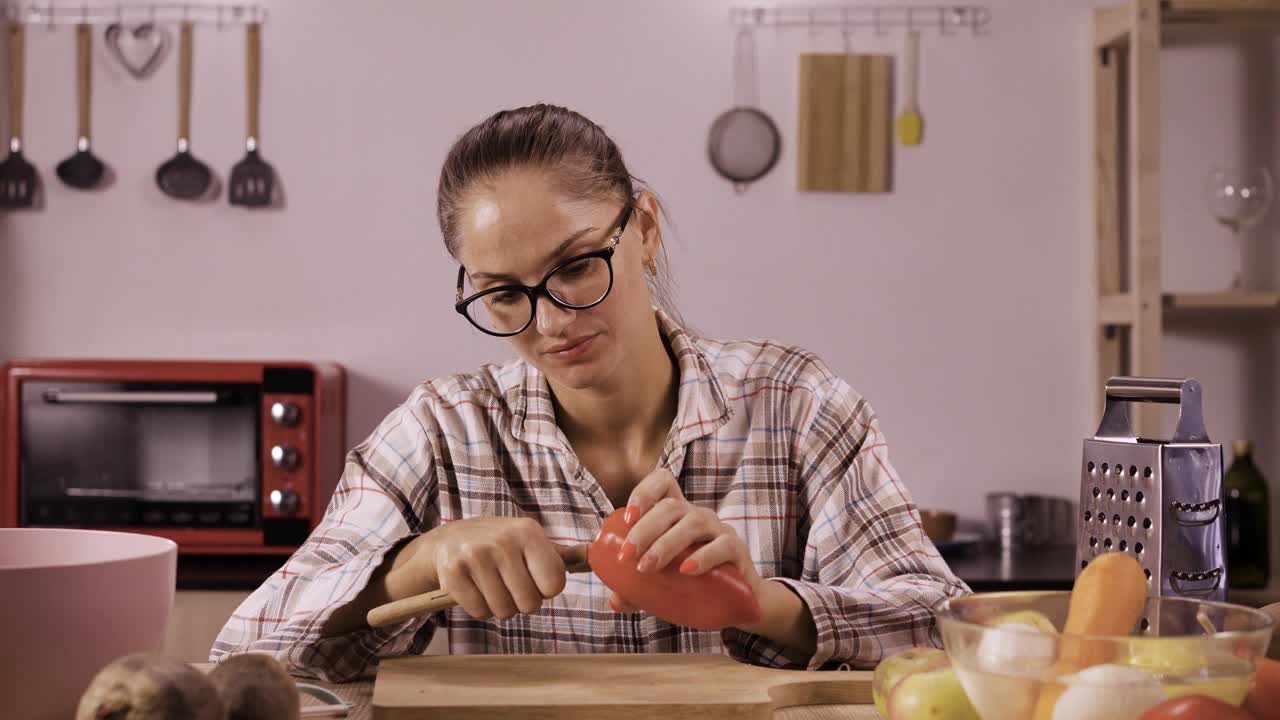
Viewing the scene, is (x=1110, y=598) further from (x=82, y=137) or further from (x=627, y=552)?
(x=82, y=137)

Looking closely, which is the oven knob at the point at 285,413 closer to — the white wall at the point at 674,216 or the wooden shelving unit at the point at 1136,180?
the white wall at the point at 674,216

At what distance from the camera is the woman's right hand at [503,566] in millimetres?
1007

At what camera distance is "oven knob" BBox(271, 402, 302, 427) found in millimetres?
2305

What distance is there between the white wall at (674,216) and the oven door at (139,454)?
0.35 meters

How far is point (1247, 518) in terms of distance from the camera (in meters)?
2.52

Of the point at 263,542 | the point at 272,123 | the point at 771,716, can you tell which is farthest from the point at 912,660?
the point at 272,123

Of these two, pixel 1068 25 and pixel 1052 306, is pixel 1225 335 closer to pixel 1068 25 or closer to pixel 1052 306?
pixel 1052 306

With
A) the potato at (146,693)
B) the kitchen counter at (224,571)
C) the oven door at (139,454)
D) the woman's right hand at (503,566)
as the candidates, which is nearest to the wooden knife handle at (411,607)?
the woman's right hand at (503,566)

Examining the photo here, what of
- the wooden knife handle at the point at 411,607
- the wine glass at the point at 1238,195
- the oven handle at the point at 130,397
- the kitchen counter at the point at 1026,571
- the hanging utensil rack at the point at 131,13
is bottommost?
the kitchen counter at the point at 1026,571

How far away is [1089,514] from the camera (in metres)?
0.99

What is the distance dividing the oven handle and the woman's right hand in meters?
1.42

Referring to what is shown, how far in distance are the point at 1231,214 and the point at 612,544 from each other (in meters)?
2.11

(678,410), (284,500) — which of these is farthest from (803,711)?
(284,500)

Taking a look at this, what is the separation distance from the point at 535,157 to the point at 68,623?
753mm
